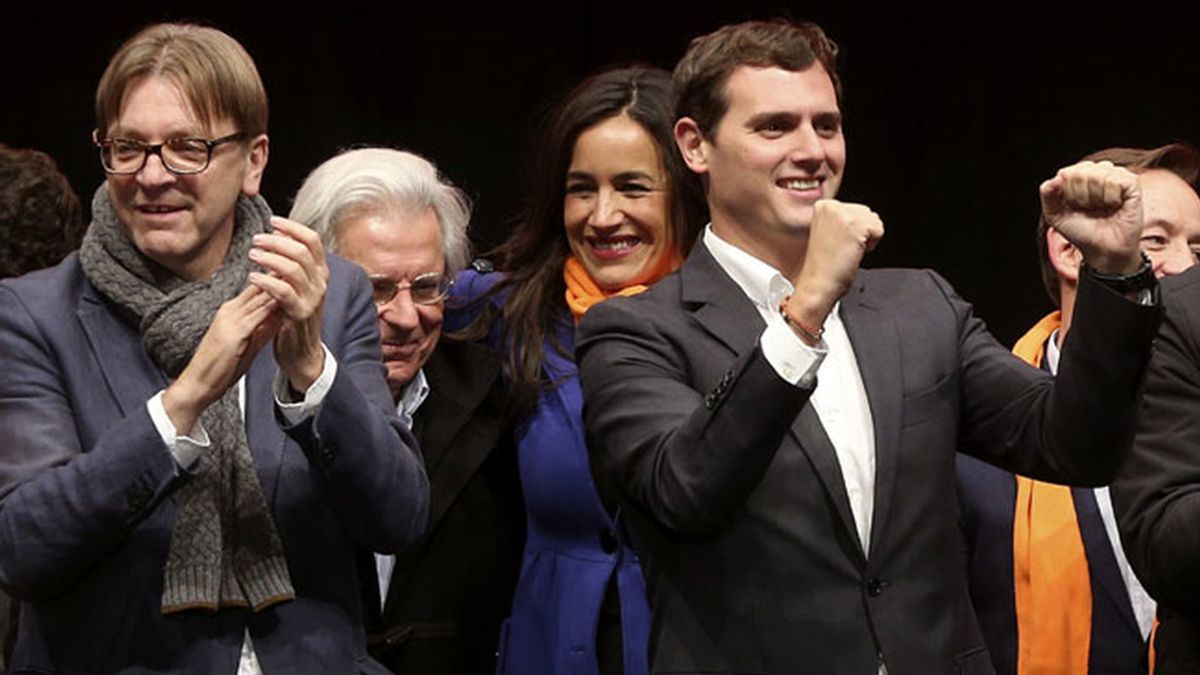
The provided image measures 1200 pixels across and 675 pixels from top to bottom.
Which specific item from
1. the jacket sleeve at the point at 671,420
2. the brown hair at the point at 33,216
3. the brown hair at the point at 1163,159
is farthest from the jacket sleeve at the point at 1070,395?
the brown hair at the point at 33,216

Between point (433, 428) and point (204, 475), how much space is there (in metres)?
0.76

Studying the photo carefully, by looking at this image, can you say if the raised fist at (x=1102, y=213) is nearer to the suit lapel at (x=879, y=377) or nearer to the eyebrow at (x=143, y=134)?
the suit lapel at (x=879, y=377)

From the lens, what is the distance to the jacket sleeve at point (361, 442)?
2.45 m

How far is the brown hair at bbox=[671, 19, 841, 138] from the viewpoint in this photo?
8.63 ft

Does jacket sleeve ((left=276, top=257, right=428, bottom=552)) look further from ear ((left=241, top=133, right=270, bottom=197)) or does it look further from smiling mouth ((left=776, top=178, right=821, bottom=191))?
smiling mouth ((left=776, top=178, right=821, bottom=191))

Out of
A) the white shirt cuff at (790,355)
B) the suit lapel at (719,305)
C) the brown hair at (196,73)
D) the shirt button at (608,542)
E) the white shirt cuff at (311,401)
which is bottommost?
the shirt button at (608,542)

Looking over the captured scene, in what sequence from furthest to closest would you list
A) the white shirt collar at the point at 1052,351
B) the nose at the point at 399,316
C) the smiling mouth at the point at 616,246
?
the white shirt collar at the point at 1052,351 < the smiling mouth at the point at 616,246 < the nose at the point at 399,316

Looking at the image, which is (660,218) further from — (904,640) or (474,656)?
(904,640)

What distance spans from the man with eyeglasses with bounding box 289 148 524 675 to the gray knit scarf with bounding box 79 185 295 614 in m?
0.61

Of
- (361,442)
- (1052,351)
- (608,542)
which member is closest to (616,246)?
(608,542)

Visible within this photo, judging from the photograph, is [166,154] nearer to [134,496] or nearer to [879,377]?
[134,496]

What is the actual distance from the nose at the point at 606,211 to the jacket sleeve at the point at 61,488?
104cm

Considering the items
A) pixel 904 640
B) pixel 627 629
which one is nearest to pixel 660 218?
pixel 627 629

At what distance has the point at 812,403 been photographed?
2453 mm
